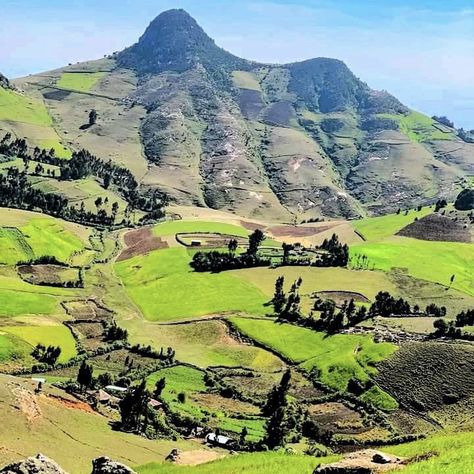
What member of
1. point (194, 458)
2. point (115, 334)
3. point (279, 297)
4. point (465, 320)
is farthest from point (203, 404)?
point (465, 320)

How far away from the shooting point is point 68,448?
72500 mm

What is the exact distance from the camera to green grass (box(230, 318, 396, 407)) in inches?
5482

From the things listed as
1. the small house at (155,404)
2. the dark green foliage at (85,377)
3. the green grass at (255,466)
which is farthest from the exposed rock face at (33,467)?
the dark green foliage at (85,377)

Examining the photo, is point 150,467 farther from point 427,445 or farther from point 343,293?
point 343,293

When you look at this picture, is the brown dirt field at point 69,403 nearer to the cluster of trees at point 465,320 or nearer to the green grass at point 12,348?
the green grass at point 12,348

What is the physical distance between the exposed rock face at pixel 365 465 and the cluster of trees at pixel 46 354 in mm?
102778

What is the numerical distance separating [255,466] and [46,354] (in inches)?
3676

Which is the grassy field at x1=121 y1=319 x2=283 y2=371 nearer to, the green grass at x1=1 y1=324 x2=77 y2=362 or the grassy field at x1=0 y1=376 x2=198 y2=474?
the green grass at x1=1 y1=324 x2=77 y2=362

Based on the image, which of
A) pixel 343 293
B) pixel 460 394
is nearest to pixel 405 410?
pixel 460 394

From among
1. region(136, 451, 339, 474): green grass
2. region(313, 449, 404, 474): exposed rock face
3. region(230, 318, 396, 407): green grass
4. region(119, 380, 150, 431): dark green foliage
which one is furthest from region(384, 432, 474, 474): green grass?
region(230, 318, 396, 407): green grass

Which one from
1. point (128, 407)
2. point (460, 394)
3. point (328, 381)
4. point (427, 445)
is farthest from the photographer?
point (328, 381)

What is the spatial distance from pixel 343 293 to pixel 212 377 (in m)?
70.5

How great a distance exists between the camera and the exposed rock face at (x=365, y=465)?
3925cm

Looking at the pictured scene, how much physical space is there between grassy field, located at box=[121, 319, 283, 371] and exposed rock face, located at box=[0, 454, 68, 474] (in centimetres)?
10751
